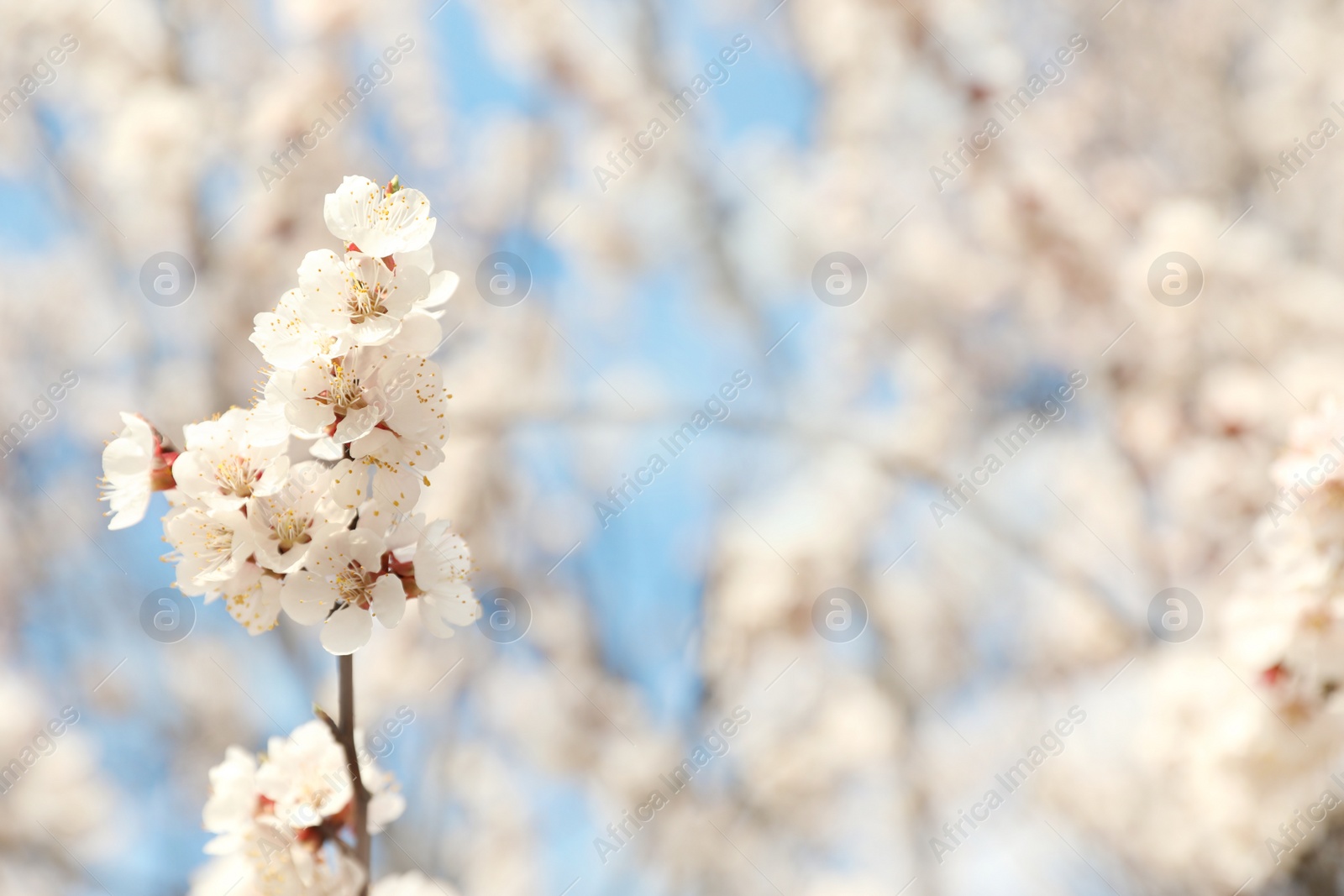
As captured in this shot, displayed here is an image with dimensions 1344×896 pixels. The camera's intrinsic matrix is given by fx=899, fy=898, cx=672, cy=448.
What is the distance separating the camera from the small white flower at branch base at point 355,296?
914 millimetres

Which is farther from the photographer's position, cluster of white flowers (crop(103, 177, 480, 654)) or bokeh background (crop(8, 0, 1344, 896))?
bokeh background (crop(8, 0, 1344, 896))

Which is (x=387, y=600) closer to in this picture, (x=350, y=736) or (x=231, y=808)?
(x=350, y=736)

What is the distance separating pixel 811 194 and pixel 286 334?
4.10 m

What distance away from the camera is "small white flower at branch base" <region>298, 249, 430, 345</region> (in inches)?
36.0

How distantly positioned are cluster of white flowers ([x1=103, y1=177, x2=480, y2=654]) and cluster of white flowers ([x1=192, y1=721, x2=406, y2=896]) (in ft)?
0.83

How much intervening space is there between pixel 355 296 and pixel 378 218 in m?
0.11

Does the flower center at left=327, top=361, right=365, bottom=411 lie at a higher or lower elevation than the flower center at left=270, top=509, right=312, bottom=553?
higher

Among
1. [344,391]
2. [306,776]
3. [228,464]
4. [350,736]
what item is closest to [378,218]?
[344,391]

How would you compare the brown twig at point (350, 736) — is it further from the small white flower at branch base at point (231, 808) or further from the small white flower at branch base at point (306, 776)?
the small white flower at branch base at point (231, 808)

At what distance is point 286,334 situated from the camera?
0.96m

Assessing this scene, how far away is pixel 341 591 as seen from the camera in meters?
0.92

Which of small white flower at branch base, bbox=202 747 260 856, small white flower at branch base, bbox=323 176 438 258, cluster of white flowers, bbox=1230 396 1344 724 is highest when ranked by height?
cluster of white flowers, bbox=1230 396 1344 724

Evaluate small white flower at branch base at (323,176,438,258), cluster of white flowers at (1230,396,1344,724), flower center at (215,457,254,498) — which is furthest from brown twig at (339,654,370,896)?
cluster of white flowers at (1230,396,1344,724)

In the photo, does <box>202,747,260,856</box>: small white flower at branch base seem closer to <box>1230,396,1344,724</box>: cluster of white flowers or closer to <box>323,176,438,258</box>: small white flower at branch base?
<box>323,176,438,258</box>: small white flower at branch base
